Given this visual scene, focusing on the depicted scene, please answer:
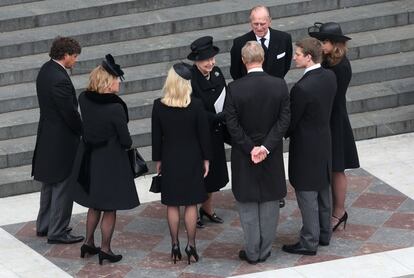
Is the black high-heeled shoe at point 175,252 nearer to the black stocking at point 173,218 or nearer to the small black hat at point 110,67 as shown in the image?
the black stocking at point 173,218

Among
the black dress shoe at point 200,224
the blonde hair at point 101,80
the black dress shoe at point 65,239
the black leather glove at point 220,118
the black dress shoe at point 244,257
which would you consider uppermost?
the blonde hair at point 101,80

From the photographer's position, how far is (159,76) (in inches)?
528

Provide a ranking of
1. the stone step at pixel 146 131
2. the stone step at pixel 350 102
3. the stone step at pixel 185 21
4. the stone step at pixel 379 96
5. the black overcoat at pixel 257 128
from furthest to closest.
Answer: the stone step at pixel 185 21, the stone step at pixel 379 96, the stone step at pixel 350 102, the stone step at pixel 146 131, the black overcoat at pixel 257 128

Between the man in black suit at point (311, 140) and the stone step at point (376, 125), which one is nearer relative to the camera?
the man in black suit at point (311, 140)

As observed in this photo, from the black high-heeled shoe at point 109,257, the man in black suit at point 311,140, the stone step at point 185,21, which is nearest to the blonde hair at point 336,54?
the man in black suit at point 311,140

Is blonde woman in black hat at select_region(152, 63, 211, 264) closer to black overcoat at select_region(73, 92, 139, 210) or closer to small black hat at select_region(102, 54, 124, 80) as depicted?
black overcoat at select_region(73, 92, 139, 210)

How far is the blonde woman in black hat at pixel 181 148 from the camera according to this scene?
391 inches

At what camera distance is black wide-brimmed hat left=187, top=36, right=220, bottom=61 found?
10453 millimetres

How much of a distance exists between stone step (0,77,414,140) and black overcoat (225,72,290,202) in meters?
3.13

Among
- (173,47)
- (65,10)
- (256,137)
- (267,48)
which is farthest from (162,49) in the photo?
(256,137)

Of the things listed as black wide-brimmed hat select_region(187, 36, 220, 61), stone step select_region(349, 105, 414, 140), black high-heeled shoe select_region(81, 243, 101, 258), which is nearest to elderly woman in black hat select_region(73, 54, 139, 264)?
black high-heeled shoe select_region(81, 243, 101, 258)

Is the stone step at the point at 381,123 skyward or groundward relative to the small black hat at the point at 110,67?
groundward

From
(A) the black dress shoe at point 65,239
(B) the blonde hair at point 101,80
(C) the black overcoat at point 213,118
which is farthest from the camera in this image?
(A) the black dress shoe at point 65,239

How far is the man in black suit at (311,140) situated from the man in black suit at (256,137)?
0.17 m
